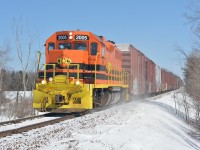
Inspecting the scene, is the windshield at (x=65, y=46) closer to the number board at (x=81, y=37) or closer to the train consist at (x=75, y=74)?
the train consist at (x=75, y=74)

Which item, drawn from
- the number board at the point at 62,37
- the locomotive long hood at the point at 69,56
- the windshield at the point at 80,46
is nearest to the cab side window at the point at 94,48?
the windshield at the point at 80,46

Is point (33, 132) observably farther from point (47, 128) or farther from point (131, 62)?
point (131, 62)

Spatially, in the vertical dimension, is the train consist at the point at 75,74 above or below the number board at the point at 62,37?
below

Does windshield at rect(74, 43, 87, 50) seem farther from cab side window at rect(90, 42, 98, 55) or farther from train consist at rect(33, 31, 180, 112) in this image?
cab side window at rect(90, 42, 98, 55)

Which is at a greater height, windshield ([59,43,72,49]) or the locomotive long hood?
windshield ([59,43,72,49])

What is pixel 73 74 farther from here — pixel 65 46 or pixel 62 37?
pixel 62 37

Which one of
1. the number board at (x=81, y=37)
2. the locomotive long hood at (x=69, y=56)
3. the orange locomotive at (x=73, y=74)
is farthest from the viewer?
the number board at (x=81, y=37)

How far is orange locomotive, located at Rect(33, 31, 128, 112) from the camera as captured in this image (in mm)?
13547

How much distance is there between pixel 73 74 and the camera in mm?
14305

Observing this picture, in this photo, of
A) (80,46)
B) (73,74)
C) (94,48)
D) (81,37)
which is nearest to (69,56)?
(73,74)

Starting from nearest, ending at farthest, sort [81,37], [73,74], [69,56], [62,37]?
[73,74], [69,56], [81,37], [62,37]

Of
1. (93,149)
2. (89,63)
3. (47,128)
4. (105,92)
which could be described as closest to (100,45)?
(89,63)

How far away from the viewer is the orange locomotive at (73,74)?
44.4ft

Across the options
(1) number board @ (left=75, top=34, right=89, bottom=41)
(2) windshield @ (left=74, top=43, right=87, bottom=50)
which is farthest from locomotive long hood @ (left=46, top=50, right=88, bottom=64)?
(1) number board @ (left=75, top=34, right=89, bottom=41)
